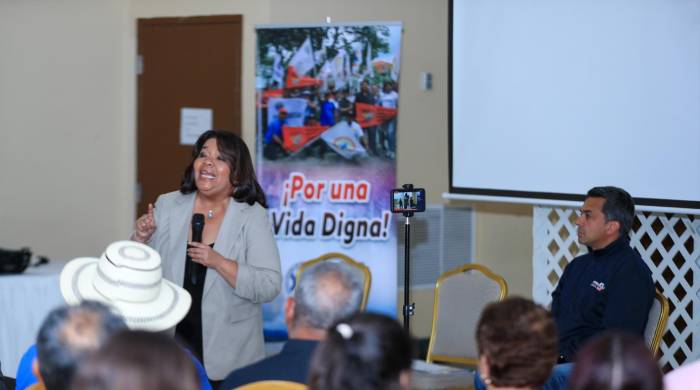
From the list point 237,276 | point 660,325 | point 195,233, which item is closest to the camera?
point 237,276

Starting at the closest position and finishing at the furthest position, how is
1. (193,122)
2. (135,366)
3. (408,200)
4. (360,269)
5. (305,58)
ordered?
(135,366), (408,200), (360,269), (305,58), (193,122)

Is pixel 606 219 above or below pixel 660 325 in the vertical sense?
above

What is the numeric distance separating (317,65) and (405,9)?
Answer: 1130 millimetres

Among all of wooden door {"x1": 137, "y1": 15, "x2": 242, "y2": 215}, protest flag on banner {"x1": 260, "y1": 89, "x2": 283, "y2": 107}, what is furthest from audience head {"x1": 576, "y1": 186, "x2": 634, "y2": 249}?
wooden door {"x1": 137, "y1": 15, "x2": 242, "y2": 215}

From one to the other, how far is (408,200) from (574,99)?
1255 mm

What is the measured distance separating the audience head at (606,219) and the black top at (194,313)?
1.60m

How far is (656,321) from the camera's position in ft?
13.1

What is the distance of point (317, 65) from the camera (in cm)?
587

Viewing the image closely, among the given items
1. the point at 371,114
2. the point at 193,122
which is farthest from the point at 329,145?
the point at 193,122

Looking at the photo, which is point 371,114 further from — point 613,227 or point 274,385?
point 274,385

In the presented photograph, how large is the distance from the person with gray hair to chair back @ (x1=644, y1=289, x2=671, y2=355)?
6.57 ft

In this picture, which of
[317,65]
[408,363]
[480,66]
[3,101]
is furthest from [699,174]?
[3,101]

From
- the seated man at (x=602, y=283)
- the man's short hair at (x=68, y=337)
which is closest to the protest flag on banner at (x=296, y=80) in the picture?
the seated man at (x=602, y=283)

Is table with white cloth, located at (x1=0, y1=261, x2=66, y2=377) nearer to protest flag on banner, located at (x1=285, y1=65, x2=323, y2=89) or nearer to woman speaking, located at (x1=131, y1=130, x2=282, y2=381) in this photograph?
woman speaking, located at (x1=131, y1=130, x2=282, y2=381)
